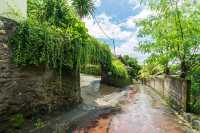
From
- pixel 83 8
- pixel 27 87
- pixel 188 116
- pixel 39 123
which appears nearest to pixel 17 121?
pixel 39 123

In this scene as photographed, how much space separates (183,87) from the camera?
10.5 meters

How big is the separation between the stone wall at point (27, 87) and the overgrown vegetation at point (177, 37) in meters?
4.56

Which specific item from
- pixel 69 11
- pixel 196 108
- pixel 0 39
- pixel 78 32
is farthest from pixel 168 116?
pixel 0 39

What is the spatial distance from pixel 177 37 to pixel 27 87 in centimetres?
660

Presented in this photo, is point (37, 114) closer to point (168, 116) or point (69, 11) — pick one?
point (69, 11)

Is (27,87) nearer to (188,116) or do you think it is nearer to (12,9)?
(12,9)

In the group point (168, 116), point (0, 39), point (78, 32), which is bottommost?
point (168, 116)

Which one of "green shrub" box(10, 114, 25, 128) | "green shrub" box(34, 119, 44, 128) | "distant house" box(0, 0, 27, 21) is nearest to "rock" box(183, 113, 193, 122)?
"green shrub" box(34, 119, 44, 128)

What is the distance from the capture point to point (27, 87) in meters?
7.25

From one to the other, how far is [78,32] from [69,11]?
1.15 metres

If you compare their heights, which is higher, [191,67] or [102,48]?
[102,48]

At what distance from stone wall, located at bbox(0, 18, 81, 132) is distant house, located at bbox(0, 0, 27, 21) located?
0.66 meters

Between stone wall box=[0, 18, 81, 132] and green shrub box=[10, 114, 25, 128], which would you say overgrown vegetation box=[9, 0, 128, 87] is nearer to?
stone wall box=[0, 18, 81, 132]

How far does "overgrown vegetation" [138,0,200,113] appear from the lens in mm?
10148
